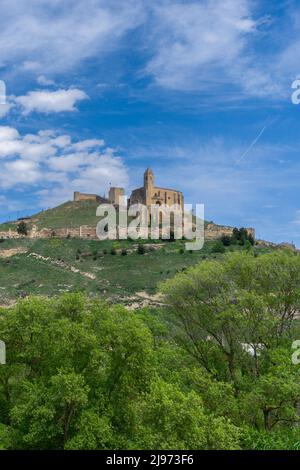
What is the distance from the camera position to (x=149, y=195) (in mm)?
142125

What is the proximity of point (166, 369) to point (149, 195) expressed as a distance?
119 metres

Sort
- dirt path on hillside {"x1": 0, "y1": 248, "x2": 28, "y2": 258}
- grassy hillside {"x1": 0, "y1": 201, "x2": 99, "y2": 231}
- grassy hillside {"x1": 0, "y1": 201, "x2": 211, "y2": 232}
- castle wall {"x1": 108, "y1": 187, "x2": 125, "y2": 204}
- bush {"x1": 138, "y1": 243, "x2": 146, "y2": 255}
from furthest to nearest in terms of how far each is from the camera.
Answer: castle wall {"x1": 108, "y1": 187, "x2": 125, "y2": 204}, grassy hillside {"x1": 0, "y1": 201, "x2": 99, "y2": 231}, grassy hillside {"x1": 0, "y1": 201, "x2": 211, "y2": 232}, dirt path on hillside {"x1": 0, "y1": 248, "x2": 28, "y2": 258}, bush {"x1": 138, "y1": 243, "x2": 146, "y2": 255}

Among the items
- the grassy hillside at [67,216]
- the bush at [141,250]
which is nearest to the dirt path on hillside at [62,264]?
the bush at [141,250]

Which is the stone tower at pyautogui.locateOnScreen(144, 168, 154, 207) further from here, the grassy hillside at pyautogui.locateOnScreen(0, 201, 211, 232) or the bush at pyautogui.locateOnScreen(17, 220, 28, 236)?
the bush at pyautogui.locateOnScreen(17, 220, 28, 236)

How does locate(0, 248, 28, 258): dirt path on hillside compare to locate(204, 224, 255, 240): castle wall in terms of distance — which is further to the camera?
locate(204, 224, 255, 240): castle wall

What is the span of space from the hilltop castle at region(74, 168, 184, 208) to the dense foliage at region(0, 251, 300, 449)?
113188 millimetres

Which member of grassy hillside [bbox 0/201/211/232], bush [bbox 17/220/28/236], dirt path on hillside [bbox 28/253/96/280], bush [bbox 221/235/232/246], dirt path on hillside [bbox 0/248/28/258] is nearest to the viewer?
dirt path on hillside [bbox 28/253/96/280]

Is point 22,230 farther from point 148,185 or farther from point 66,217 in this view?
point 148,185

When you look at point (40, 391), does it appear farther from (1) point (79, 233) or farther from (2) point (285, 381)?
(1) point (79, 233)

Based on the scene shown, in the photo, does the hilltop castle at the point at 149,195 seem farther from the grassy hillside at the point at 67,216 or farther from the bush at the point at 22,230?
the bush at the point at 22,230

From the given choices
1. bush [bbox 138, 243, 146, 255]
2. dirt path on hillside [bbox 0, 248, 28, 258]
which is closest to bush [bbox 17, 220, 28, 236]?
dirt path on hillside [bbox 0, 248, 28, 258]

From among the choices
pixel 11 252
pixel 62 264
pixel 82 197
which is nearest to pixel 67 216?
pixel 82 197

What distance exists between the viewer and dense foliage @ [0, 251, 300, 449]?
18.7 m
